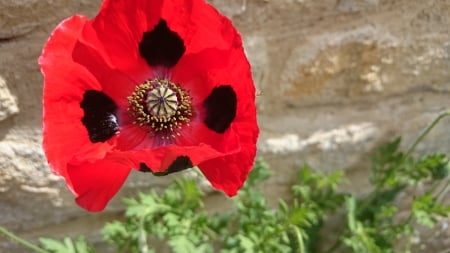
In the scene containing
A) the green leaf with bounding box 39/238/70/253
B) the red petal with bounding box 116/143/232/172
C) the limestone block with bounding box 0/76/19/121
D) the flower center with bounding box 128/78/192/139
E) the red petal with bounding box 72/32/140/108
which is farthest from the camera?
the green leaf with bounding box 39/238/70/253

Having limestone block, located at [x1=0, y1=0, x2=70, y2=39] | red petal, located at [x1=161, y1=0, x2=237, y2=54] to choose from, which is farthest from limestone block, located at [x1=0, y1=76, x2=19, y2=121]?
red petal, located at [x1=161, y1=0, x2=237, y2=54]

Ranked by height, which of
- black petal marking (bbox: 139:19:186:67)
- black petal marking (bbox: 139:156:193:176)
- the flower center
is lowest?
the flower center

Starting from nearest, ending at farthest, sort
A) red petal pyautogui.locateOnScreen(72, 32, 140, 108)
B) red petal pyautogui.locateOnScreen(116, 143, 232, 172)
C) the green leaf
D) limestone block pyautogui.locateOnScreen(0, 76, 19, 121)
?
red petal pyautogui.locateOnScreen(116, 143, 232, 172) → red petal pyautogui.locateOnScreen(72, 32, 140, 108) → limestone block pyautogui.locateOnScreen(0, 76, 19, 121) → the green leaf

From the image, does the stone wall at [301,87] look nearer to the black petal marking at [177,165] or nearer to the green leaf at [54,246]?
the green leaf at [54,246]

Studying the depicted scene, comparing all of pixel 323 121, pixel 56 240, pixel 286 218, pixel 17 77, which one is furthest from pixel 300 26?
pixel 56 240

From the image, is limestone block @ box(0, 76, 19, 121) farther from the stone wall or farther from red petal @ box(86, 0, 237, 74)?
red petal @ box(86, 0, 237, 74)

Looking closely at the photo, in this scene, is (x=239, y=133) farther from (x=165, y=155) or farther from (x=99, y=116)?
(x=99, y=116)

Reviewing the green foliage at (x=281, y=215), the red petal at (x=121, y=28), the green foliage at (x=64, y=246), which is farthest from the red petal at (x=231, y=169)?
the green foliage at (x=64, y=246)
